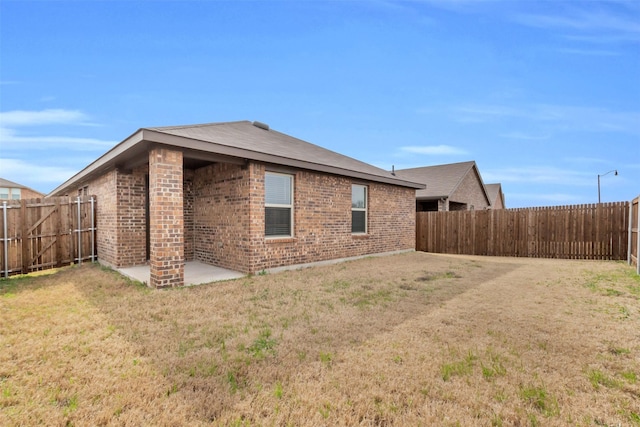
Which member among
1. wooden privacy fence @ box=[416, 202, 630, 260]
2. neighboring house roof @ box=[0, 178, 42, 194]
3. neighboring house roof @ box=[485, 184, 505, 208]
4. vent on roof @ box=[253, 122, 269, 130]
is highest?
vent on roof @ box=[253, 122, 269, 130]

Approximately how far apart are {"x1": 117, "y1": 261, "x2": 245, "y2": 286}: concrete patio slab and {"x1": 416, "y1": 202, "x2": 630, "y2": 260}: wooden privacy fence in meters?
10.7

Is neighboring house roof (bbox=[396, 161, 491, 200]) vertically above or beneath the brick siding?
above

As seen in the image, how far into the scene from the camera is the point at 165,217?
5.99 meters

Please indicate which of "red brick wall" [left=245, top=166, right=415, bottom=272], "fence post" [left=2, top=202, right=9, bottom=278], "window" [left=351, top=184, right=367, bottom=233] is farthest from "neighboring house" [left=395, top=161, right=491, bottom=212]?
"fence post" [left=2, top=202, right=9, bottom=278]

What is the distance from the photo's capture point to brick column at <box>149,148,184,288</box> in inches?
233

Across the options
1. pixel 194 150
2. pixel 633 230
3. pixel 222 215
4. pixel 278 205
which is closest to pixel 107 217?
pixel 222 215

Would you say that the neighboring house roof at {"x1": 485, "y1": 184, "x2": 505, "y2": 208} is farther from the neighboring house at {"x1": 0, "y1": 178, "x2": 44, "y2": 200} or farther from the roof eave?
the neighboring house at {"x1": 0, "y1": 178, "x2": 44, "y2": 200}

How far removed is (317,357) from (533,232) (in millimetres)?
12997

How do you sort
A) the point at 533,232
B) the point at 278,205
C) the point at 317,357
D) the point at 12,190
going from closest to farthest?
1. the point at 317,357
2. the point at 278,205
3. the point at 533,232
4. the point at 12,190

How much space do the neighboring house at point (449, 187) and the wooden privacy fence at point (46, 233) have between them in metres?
14.6

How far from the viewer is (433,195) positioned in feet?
59.0

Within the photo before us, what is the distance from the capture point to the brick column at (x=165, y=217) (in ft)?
19.4

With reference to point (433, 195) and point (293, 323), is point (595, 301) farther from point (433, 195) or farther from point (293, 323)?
point (433, 195)

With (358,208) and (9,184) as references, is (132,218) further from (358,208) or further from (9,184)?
(9,184)
